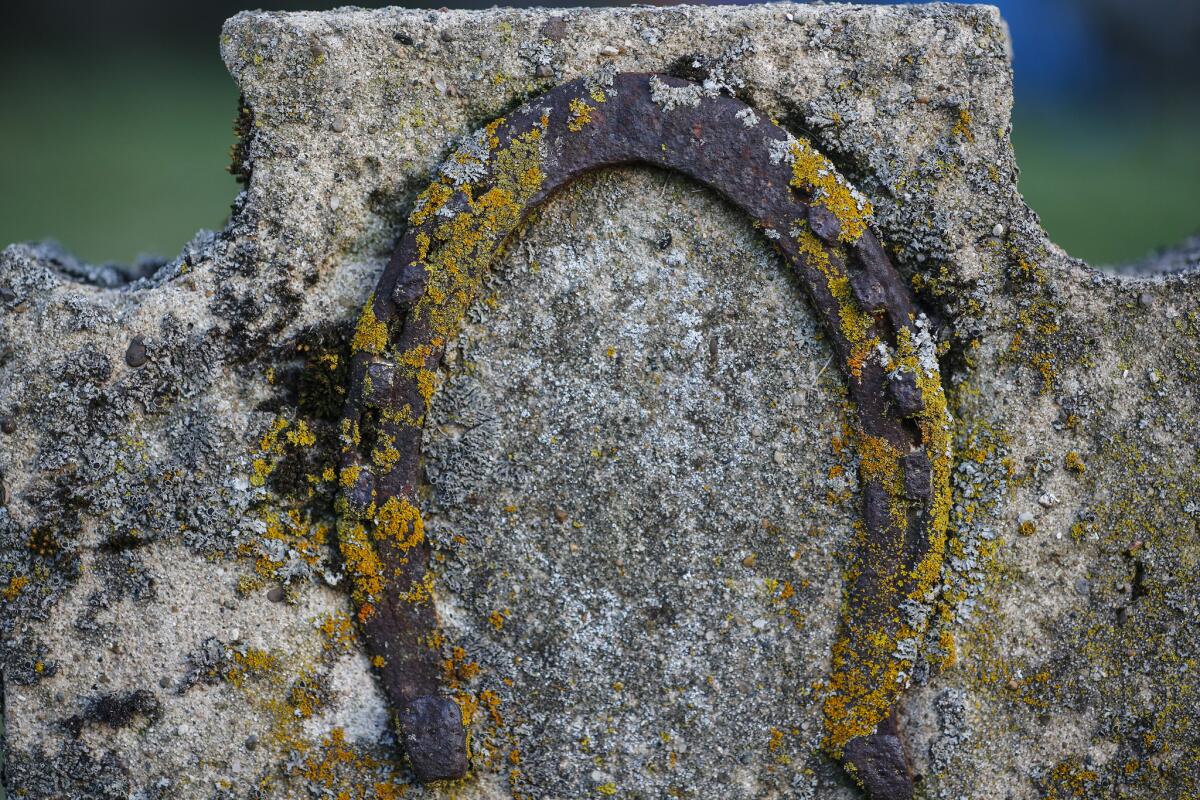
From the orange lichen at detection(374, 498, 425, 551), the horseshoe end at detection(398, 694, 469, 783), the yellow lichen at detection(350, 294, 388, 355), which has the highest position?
the yellow lichen at detection(350, 294, 388, 355)

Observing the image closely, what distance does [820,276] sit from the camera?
1.85 meters

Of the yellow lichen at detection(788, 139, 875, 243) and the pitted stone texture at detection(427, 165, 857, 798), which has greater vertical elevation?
the yellow lichen at detection(788, 139, 875, 243)

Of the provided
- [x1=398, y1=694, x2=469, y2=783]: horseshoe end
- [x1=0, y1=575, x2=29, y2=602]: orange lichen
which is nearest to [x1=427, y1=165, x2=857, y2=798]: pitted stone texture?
[x1=398, y1=694, x2=469, y2=783]: horseshoe end

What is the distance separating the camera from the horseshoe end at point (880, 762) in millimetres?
1908

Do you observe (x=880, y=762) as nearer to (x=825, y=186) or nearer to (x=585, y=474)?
(x=585, y=474)

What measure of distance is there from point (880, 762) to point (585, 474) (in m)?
0.83

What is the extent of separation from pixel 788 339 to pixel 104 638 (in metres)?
1.52

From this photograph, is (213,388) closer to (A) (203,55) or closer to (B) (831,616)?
(B) (831,616)

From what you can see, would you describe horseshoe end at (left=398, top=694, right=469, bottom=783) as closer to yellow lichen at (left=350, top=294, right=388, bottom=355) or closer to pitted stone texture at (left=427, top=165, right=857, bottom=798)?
pitted stone texture at (left=427, top=165, right=857, bottom=798)

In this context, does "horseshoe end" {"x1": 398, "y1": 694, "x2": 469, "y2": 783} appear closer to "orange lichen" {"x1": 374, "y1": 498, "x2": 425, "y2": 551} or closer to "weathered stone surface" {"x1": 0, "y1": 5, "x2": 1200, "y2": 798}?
"weathered stone surface" {"x1": 0, "y1": 5, "x2": 1200, "y2": 798}

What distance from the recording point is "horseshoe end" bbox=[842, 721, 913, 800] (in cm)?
191

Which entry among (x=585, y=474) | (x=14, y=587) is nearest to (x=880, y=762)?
(x=585, y=474)

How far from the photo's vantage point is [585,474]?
1.94m

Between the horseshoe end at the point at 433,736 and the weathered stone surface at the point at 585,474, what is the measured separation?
0.20ft
